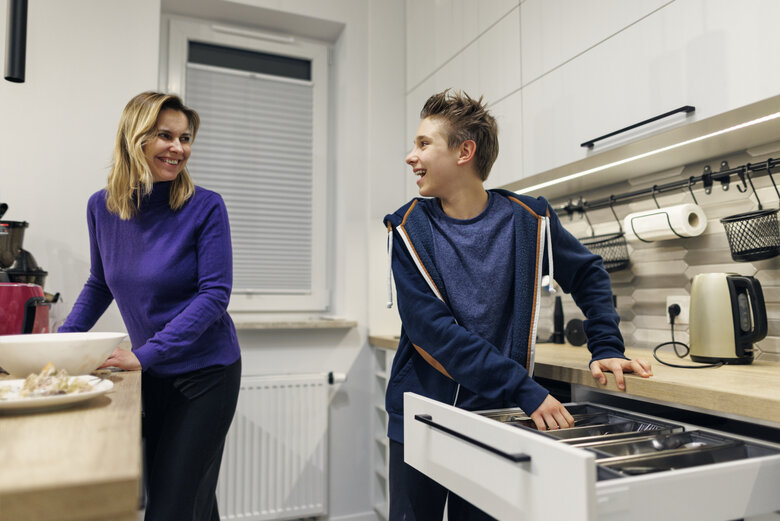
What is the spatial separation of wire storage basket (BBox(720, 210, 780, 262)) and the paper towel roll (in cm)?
13

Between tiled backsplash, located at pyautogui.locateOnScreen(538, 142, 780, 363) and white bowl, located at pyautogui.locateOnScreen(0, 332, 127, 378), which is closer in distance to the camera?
white bowl, located at pyautogui.locateOnScreen(0, 332, 127, 378)

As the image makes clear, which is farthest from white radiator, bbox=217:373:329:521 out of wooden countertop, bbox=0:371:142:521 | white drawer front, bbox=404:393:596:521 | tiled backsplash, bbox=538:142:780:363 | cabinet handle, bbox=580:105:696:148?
wooden countertop, bbox=0:371:142:521

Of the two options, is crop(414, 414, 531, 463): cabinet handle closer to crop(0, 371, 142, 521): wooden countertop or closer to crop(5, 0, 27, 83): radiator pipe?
crop(0, 371, 142, 521): wooden countertop

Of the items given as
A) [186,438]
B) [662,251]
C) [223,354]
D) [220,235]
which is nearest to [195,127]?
[220,235]

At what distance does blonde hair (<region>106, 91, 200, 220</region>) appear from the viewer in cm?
133

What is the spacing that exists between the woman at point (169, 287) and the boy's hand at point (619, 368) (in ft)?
2.77

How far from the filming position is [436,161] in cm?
130

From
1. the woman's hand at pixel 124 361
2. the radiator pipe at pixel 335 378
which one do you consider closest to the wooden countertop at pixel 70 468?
the woman's hand at pixel 124 361

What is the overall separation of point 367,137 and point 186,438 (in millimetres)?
1763

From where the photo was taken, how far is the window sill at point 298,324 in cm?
235

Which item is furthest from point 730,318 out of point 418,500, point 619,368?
point 418,500

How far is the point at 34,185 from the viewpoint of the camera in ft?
6.93

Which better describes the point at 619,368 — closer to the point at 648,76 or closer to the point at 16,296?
the point at 648,76

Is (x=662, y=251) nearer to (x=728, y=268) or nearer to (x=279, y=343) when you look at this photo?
(x=728, y=268)
